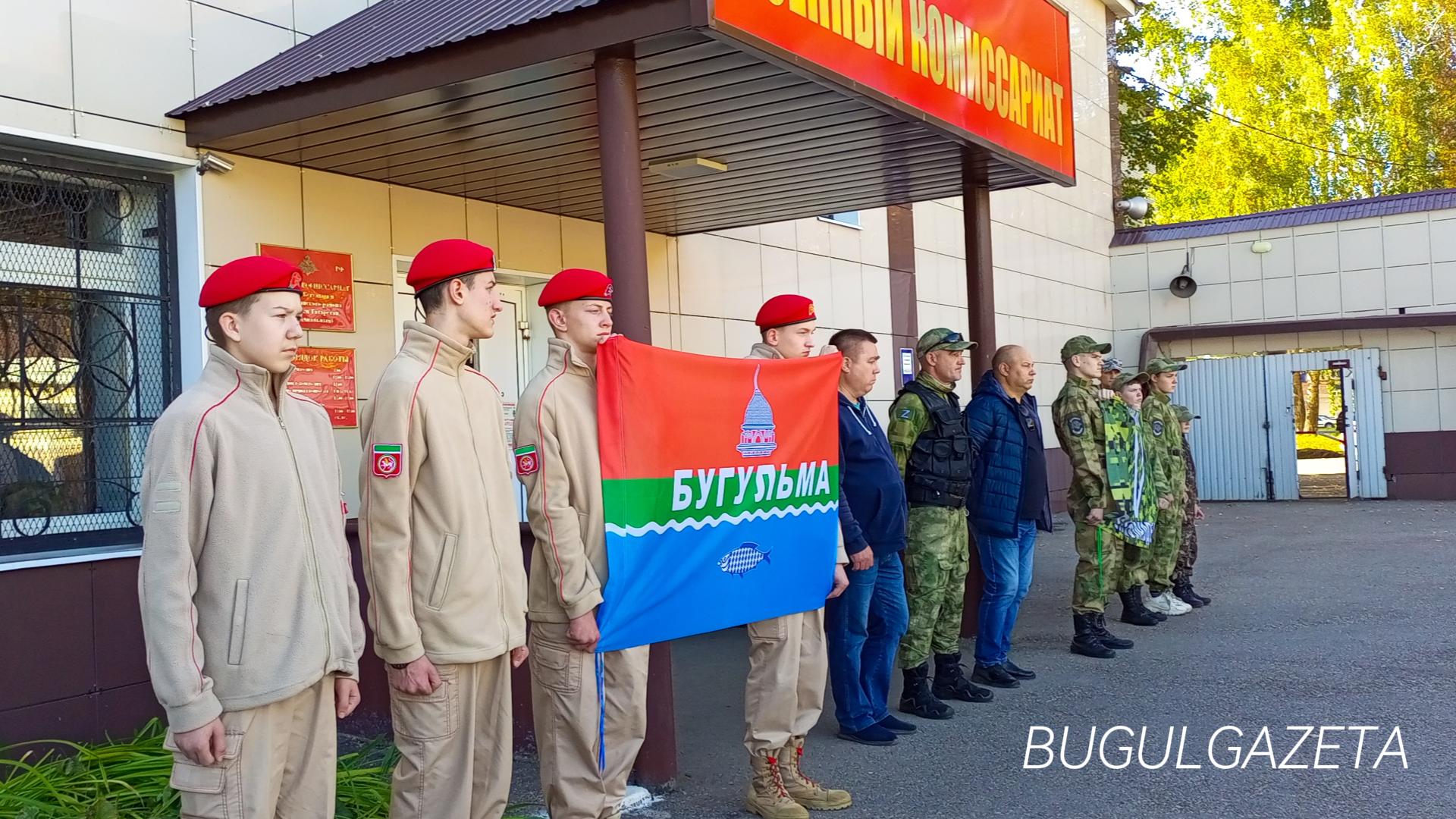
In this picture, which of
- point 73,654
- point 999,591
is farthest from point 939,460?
point 73,654

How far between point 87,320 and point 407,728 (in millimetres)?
3094

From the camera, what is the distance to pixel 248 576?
2842 mm

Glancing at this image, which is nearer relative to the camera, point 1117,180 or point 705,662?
point 705,662

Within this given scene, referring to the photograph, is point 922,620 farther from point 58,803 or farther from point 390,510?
point 58,803

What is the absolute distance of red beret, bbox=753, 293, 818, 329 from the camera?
5.16 m

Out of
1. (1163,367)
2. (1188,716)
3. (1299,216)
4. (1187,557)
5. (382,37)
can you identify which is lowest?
(1188,716)

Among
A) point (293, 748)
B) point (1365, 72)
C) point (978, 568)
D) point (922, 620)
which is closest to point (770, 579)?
point (922, 620)

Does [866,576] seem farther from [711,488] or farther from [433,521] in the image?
[433,521]

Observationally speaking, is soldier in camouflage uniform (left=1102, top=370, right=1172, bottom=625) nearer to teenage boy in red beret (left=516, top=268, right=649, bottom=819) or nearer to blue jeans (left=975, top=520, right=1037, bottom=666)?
blue jeans (left=975, top=520, right=1037, bottom=666)

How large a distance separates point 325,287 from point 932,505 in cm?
346

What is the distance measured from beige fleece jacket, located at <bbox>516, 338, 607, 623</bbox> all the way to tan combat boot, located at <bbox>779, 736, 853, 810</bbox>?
1.18 metres

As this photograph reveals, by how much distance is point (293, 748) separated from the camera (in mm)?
2982

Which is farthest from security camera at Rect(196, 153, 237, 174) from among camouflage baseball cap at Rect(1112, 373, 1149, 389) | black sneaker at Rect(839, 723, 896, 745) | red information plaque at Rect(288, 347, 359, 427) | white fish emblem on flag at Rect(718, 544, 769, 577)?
camouflage baseball cap at Rect(1112, 373, 1149, 389)

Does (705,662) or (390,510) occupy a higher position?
(390,510)
